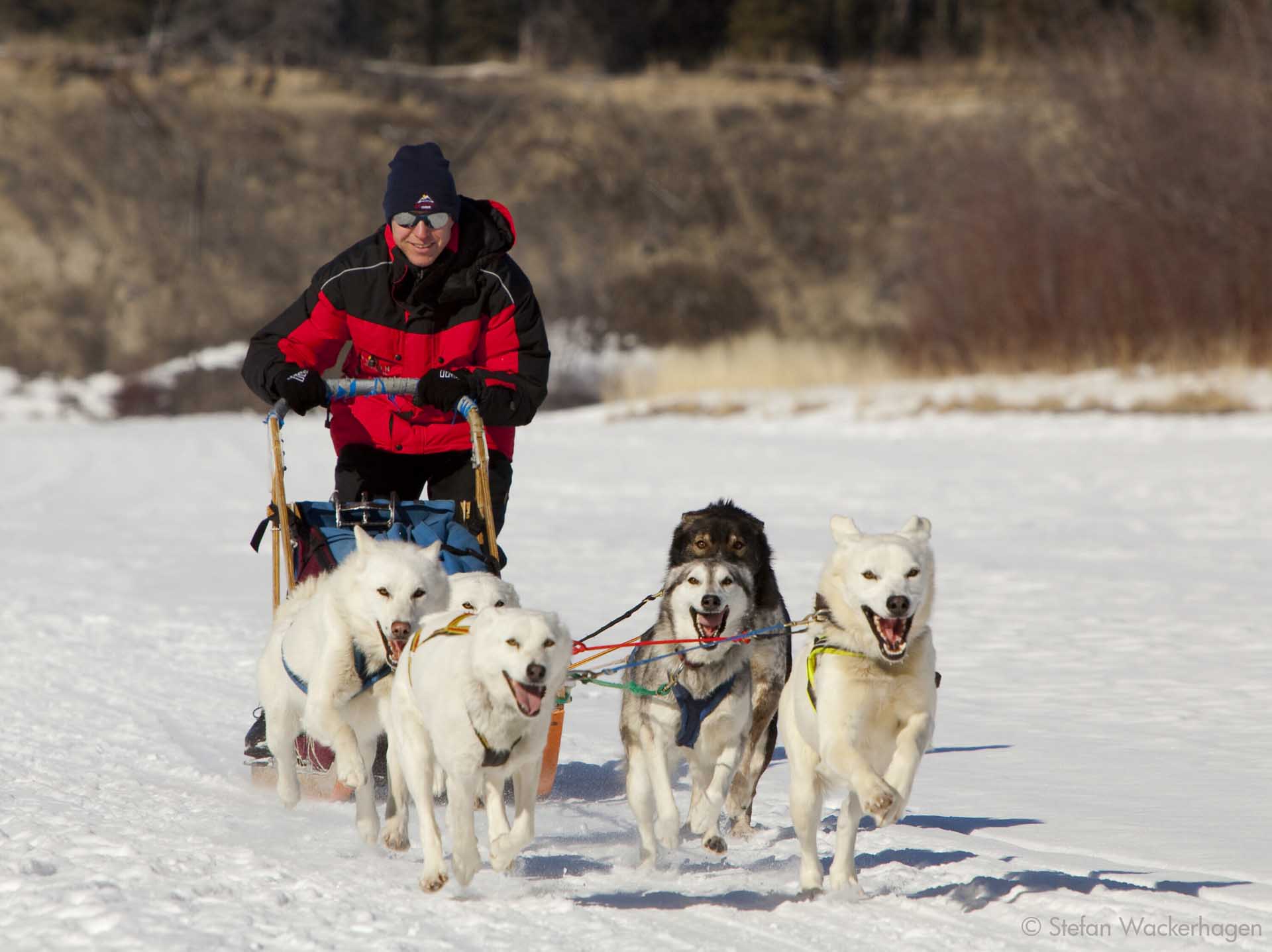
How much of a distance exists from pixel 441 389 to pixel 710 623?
1029 mm

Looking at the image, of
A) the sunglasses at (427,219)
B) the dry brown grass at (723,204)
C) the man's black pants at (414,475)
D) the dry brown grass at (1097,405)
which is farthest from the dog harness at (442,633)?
the dry brown grass at (723,204)

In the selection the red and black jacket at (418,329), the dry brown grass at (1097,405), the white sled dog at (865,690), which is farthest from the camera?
the dry brown grass at (1097,405)

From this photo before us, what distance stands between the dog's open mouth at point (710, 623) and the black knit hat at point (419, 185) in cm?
142

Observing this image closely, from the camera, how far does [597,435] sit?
19094mm

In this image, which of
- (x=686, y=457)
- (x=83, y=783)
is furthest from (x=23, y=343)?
(x=83, y=783)

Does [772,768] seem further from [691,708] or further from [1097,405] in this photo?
[1097,405]

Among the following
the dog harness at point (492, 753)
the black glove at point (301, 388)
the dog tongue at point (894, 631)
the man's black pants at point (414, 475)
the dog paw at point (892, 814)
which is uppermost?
Answer: the black glove at point (301, 388)

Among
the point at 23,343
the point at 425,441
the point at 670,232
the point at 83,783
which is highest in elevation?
the point at 670,232

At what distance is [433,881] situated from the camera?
12.3 feet

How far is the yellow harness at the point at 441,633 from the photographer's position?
12.5 feet

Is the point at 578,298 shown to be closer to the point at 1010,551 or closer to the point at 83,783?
the point at 1010,551

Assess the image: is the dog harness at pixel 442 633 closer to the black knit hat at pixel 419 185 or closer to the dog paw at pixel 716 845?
the dog paw at pixel 716 845

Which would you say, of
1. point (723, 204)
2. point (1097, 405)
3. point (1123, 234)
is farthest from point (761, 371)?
point (723, 204)

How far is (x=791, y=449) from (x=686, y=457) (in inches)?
45.9
